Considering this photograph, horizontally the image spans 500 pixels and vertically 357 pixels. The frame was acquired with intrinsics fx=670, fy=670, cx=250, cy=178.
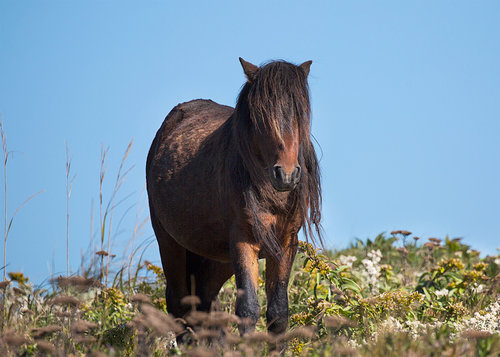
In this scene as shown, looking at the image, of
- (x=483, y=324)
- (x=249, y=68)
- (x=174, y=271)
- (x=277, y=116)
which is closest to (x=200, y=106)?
(x=174, y=271)

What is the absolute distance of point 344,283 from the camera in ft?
20.5

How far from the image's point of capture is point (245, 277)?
4.74m

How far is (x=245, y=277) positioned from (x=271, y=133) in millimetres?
1042

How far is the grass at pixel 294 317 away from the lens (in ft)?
11.5

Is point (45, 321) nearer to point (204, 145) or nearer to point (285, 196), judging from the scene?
point (204, 145)

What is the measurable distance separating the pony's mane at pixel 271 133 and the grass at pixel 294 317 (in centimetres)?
52

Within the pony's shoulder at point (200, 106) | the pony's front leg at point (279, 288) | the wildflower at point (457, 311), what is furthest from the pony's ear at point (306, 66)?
the wildflower at point (457, 311)

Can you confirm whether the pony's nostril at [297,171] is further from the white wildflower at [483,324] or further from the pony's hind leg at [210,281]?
the pony's hind leg at [210,281]

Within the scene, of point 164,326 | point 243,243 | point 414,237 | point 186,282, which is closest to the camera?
point 164,326

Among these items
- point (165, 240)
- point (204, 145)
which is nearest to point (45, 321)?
point (165, 240)

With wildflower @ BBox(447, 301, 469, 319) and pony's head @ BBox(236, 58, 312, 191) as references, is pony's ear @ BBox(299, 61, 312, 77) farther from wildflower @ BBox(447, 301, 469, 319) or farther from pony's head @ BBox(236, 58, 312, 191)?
wildflower @ BBox(447, 301, 469, 319)

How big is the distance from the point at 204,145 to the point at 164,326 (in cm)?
275

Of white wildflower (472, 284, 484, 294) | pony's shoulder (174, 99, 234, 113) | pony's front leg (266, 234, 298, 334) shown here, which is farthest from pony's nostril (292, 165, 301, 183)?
white wildflower (472, 284, 484, 294)

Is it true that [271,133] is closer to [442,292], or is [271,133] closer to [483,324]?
[483,324]
